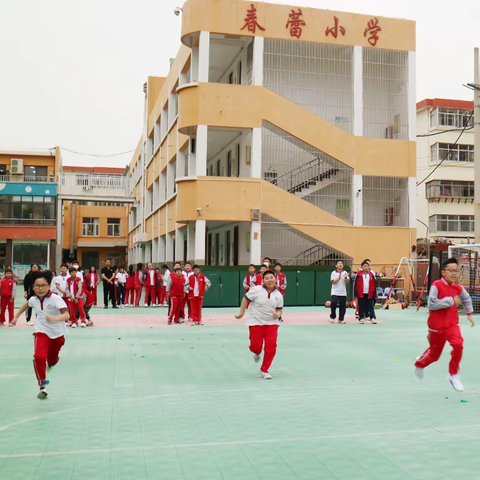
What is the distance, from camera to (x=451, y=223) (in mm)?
44531

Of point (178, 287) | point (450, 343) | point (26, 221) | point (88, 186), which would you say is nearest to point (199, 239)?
point (178, 287)

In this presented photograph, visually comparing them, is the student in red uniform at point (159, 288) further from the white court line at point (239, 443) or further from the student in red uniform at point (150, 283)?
the white court line at point (239, 443)

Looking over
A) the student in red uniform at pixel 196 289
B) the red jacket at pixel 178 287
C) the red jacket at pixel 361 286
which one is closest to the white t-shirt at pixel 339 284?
the red jacket at pixel 361 286

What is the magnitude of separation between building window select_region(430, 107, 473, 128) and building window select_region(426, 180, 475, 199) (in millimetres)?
4139

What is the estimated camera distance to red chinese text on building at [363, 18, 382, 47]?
26.4 meters

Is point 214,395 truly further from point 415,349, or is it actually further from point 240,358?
point 415,349

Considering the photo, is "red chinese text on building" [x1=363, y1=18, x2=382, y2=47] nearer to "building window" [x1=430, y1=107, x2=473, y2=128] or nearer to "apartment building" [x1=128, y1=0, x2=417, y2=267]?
"apartment building" [x1=128, y1=0, x2=417, y2=267]

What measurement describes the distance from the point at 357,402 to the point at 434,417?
1056 mm

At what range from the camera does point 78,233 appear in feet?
216

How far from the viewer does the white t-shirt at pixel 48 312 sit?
25.3 feet

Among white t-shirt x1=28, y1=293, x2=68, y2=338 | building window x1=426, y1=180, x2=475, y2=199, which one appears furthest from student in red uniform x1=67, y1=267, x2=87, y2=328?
building window x1=426, y1=180, x2=475, y2=199

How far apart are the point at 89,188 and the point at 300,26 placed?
28.9 metres

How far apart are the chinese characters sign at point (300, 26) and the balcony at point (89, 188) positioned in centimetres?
2730

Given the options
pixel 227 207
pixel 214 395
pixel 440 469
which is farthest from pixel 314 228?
pixel 440 469
